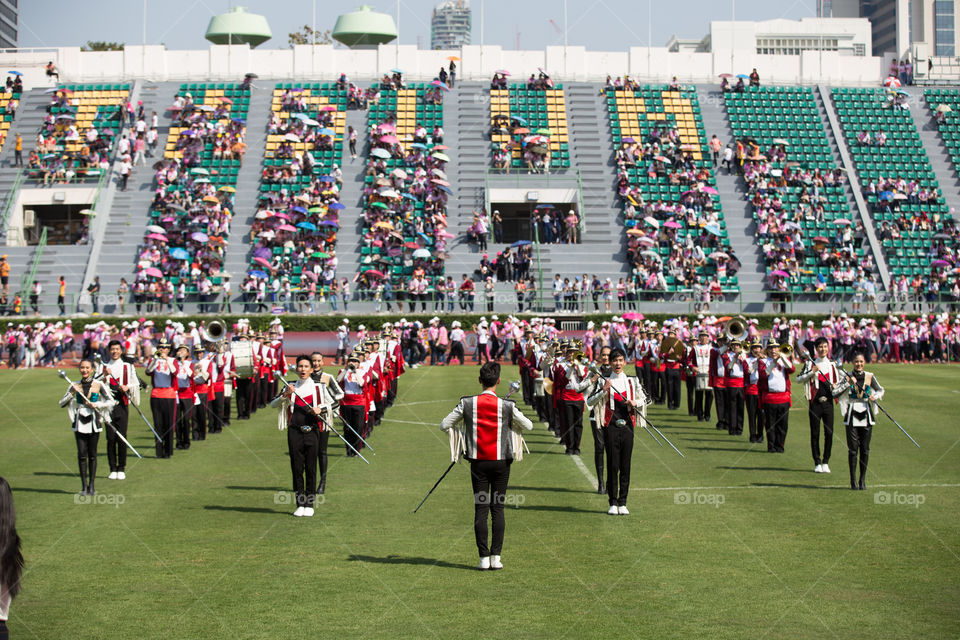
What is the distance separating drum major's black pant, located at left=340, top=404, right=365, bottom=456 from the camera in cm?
1794

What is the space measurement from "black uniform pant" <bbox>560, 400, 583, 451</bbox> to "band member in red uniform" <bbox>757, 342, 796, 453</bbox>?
326 cm

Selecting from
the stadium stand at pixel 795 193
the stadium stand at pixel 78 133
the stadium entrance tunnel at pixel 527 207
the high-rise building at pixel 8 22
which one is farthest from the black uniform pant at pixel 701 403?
the high-rise building at pixel 8 22

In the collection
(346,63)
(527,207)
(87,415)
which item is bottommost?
(87,415)

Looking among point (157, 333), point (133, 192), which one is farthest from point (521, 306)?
point (133, 192)

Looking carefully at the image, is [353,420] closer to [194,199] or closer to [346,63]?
[194,199]

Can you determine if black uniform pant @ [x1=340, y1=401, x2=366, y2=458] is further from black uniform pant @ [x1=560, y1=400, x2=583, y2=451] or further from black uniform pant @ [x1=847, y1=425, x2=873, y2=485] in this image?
black uniform pant @ [x1=847, y1=425, x2=873, y2=485]

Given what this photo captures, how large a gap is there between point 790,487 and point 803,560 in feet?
14.2

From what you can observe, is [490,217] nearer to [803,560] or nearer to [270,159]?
[270,159]

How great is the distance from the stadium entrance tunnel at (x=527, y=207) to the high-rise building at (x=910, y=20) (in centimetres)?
8088

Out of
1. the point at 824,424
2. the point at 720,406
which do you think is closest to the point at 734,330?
the point at 720,406

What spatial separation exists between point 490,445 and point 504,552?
1.35 meters

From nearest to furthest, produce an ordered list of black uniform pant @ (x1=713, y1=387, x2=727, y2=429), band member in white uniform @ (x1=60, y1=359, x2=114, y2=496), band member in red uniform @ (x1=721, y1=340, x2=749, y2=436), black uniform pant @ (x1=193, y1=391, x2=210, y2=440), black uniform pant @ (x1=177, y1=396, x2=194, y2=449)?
band member in white uniform @ (x1=60, y1=359, x2=114, y2=496), black uniform pant @ (x1=177, y1=396, x2=194, y2=449), black uniform pant @ (x1=193, y1=391, x2=210, y2=440), band member in red uniform @ (x1=721, y1=340, x2=749, y2=436), black uniform pant @ (x1=713, y1=387, x2=727, y2=429)

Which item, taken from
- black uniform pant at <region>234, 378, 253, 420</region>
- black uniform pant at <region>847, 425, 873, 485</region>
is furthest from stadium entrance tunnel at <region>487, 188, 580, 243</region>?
black uniform pant at <region>847, 425, 873, 485</region>

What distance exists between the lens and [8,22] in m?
131
